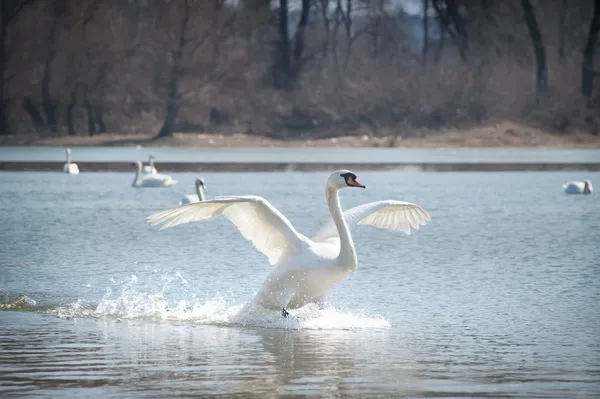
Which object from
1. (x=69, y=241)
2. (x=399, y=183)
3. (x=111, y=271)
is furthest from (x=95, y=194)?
(x=111, y=271)

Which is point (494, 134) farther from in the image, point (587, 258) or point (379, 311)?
point (379, 311)

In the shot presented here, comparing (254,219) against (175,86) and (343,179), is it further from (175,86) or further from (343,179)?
(175,86)

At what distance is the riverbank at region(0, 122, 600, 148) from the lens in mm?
42031

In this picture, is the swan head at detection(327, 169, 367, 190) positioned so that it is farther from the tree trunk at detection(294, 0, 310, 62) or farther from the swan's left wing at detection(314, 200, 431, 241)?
the tree trunk at detection(294, 0, 310, 62)

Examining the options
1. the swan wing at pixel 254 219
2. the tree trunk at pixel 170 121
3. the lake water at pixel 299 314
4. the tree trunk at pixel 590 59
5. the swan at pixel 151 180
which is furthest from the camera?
the tree trunk at pixel 590 59

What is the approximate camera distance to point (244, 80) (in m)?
45.5

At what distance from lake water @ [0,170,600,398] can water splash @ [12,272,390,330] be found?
0.02 meters

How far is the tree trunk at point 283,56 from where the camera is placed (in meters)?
48.7

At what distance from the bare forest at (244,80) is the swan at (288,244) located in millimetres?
33797

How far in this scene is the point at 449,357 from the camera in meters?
8.45

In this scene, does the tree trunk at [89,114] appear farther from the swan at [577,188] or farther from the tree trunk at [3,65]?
the swan at [577,188]

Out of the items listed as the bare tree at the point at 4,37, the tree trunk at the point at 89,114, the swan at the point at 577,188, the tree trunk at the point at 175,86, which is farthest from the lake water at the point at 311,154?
the swan at the point at 577,188

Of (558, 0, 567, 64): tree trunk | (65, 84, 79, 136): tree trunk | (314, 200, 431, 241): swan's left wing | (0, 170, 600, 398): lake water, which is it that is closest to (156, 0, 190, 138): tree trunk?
(65, 84, 79, 136): tree trunk

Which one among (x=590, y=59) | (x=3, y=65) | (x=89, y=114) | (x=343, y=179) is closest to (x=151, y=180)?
(x=343, y=179)
